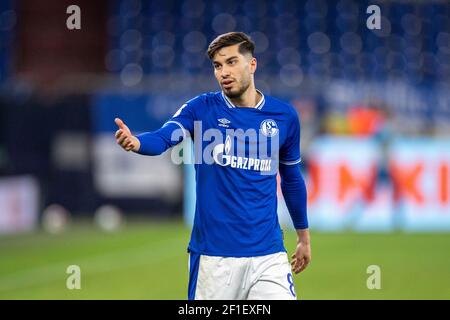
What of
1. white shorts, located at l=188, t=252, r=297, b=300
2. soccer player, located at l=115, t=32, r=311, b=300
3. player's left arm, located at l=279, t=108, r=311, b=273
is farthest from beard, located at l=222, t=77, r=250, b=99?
white shorts, located at l=188, t=252, r=297, b=300

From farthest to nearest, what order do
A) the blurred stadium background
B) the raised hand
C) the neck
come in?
the blurred stadium background
the neck
the raised hand

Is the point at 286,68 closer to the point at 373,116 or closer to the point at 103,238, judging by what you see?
the point at 373,116

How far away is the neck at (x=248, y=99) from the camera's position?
5426 millimetres

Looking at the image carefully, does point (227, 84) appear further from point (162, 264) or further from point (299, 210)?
point (162, 264)

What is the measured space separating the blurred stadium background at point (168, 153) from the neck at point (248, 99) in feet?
13.5


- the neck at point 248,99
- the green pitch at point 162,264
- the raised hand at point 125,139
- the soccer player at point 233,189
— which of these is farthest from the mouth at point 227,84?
the green pitch at point 162,264

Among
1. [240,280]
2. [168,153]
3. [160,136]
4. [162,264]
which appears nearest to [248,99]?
A: [160,136]

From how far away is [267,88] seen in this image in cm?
1762

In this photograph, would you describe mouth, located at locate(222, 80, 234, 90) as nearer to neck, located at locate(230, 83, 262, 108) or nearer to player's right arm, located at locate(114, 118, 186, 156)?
neck, located at locate(230, 83, 262, 108)

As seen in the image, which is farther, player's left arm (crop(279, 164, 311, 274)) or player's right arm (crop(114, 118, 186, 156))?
player's left arm (crop(279, 164, 311, 274))

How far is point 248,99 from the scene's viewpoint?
5453 mm

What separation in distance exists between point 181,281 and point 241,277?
5479 mm

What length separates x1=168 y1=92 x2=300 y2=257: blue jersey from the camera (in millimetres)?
5281
